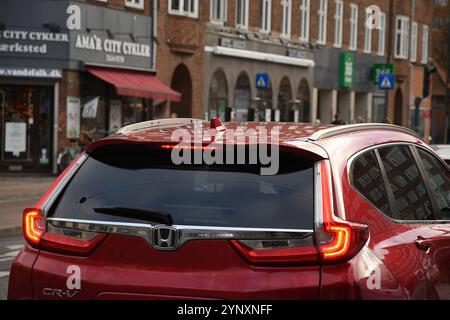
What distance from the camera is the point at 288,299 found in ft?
12.9

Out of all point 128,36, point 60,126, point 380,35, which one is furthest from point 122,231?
point 380,35

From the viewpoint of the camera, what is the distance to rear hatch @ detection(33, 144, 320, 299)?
157 inches

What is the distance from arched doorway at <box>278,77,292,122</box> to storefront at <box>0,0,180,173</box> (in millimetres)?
12664

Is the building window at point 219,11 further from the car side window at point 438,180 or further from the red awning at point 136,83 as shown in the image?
the car side window at point 438,180

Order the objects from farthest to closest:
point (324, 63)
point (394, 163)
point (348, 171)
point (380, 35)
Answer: point (380, 35), point (324, 63), point (394, 163), point (348, 171)

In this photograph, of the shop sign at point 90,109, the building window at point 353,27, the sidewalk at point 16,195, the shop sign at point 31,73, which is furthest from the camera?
the building window at point 353,27

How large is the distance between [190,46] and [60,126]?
6928mm

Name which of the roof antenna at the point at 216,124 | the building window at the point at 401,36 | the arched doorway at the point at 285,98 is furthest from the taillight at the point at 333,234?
the building window at the point at 401,36

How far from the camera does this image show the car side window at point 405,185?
15.9 feet

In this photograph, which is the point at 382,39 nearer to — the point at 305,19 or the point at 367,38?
the point at 367,38

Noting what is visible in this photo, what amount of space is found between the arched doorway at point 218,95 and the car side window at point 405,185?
92.1ft

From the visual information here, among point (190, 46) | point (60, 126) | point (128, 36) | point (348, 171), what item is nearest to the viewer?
point (348, 171)

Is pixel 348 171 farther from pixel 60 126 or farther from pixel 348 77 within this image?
pixel 348 77

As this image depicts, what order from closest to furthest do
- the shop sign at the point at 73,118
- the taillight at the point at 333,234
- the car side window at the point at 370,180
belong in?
the taillight at the point at 333,234, the car side window at the point at 370,180, the shop sign at the point at 73,118
